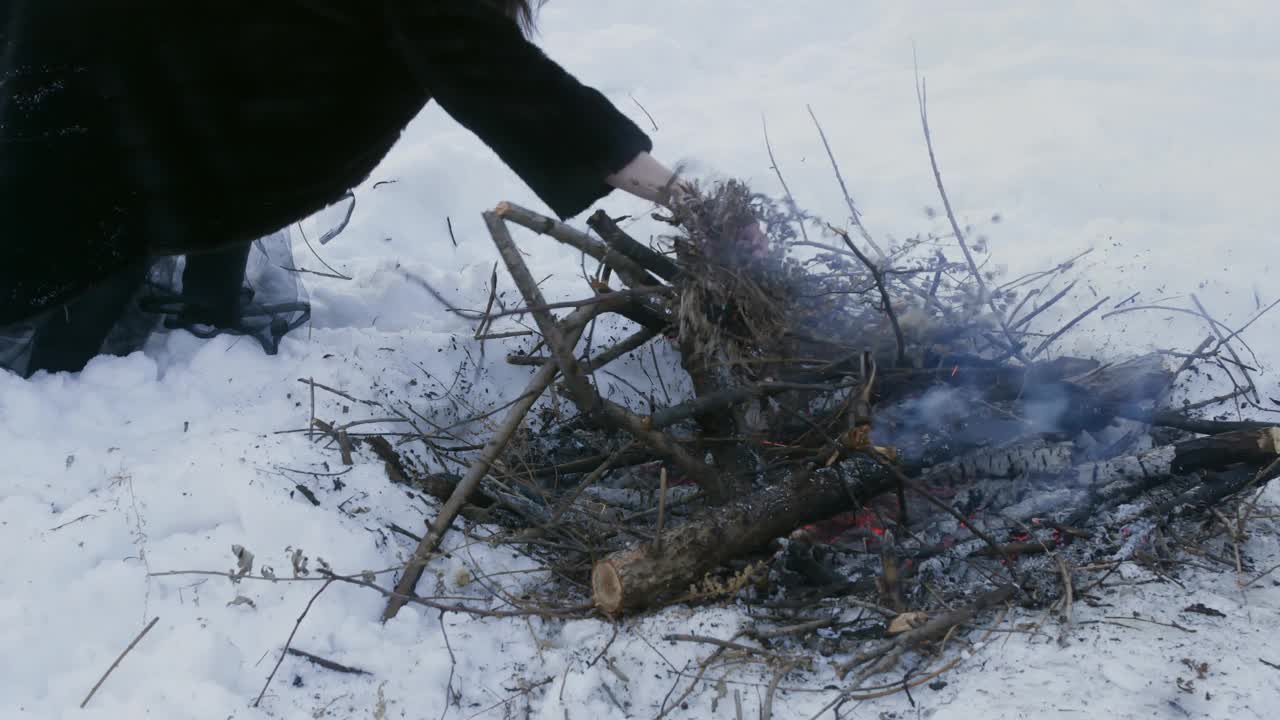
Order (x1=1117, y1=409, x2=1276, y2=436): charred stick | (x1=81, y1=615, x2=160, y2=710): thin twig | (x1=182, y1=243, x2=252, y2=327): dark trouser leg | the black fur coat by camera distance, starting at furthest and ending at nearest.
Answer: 1. (x1=182, y1=243, x2=252, y2=327): dark trouser leg
2. (x1=1117, y1=409, x2=1276, y2=436): charred stick
3. the black fur coat
4. (x1=81, y1=615, x2=160, y2=710): thin twig

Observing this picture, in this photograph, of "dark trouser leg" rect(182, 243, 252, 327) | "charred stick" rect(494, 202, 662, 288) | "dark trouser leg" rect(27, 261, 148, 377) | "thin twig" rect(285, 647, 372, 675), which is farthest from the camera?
"dark trouser leg" rect(182, 243, 252, 327)

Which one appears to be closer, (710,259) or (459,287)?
(710,259)

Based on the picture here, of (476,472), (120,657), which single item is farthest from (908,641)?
(120,657)

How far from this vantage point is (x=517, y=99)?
198cm

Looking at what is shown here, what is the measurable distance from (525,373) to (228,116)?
124cm

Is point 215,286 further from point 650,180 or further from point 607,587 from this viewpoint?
point 607,587

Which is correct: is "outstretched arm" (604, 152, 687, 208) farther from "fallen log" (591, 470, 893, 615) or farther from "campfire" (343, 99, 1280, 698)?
"fallen log" (591, 470, 893, 615)

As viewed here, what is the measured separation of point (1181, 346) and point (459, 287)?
2.55 m

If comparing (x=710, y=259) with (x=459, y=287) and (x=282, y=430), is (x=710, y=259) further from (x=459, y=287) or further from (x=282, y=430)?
(x=459, y=287)

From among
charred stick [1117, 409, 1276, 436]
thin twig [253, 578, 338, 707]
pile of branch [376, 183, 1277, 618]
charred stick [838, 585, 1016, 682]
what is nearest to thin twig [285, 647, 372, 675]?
thin twig [253, 578, 338, 707]

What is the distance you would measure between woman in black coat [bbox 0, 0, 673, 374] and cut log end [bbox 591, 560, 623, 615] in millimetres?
832

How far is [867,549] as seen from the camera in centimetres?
225

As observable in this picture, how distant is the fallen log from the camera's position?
6.53ft

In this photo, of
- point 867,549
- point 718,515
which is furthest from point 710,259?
point 867,549
